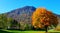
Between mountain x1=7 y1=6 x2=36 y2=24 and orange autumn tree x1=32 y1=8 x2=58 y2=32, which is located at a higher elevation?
mountain x1=7 y1=6 x2=36 y2=24

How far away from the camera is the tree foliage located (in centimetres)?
1367

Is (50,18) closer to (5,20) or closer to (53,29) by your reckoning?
(53,29)

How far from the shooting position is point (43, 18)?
13.6m

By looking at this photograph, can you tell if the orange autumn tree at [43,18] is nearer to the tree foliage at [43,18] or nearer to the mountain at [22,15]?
the tree foliage at [43,18]

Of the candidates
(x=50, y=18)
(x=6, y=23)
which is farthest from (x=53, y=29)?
(x=6, y=23)

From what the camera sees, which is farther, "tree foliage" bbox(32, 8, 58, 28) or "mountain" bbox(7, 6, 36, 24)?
"mountain" bbox(7, 6, 36, 24)

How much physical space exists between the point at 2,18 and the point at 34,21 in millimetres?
5747

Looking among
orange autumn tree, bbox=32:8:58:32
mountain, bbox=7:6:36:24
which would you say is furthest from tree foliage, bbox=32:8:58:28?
mountain, bbox=7:6:36:24

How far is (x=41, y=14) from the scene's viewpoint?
546 inches

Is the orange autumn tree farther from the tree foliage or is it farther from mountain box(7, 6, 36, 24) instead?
mountain box(7, 6, 36, 24)

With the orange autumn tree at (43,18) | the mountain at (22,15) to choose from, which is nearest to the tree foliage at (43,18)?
the orange autumn tree at (43,18)

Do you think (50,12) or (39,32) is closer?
(50,12)

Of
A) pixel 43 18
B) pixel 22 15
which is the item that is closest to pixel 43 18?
pixel 43 18

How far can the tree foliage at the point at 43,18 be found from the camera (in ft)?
44.9
